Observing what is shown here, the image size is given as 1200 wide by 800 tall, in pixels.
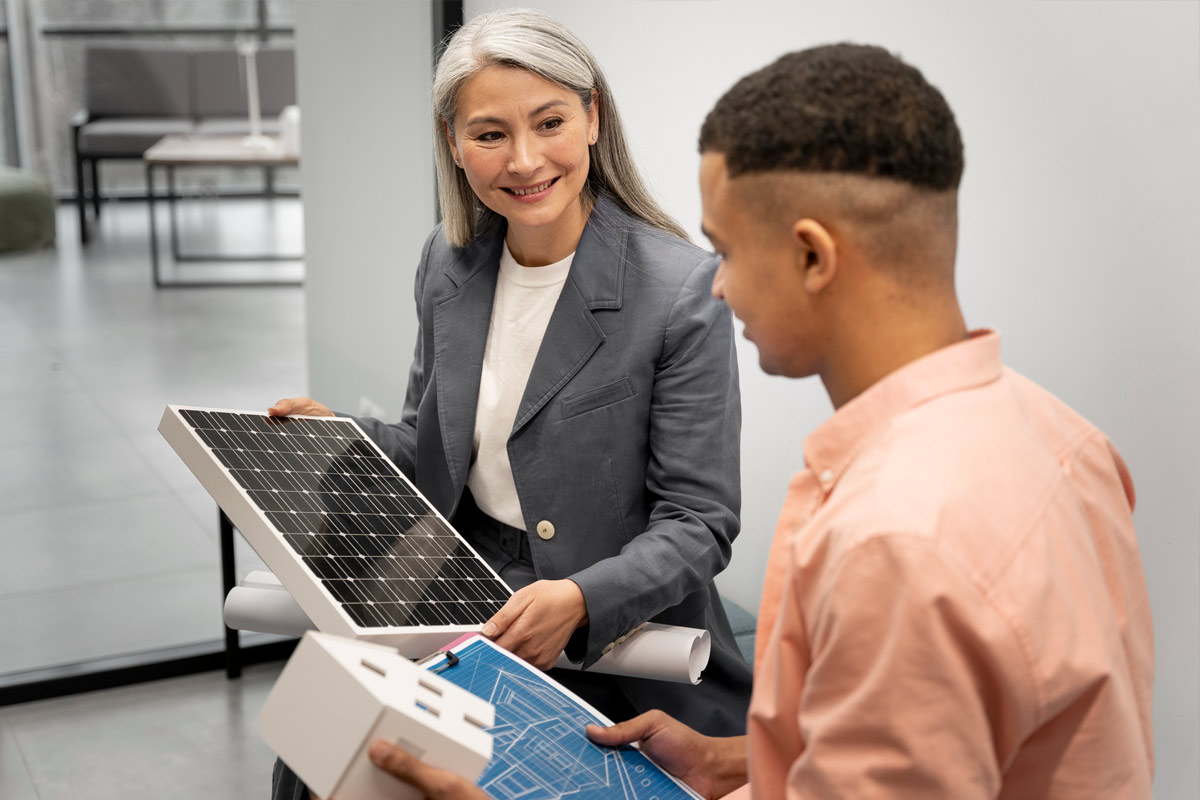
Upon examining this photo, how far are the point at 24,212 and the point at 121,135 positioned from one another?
3.28m

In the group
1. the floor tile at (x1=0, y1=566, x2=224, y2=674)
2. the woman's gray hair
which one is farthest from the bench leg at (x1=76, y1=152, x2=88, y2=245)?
the woman's gray hair

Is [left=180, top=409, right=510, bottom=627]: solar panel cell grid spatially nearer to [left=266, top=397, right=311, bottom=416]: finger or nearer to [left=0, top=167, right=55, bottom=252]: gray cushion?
[left=266, top=397, right=311, bottom=416]: finger

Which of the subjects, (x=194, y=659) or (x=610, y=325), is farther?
(x=194, y=659)

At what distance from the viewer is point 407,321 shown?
3.30m

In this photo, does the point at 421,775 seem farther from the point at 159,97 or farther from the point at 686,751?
the point at 159,97

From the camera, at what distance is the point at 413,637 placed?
132 cm

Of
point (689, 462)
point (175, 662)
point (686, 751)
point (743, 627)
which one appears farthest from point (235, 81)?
point (686, 751)

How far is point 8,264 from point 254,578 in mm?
5391

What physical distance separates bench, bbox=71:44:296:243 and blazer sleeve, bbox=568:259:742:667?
6.49 meters

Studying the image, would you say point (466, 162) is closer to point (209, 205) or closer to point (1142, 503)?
point (1142, 503)

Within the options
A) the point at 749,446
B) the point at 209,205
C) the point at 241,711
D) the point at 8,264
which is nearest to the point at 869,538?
the point at 749,446

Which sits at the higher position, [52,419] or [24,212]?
[24,212]

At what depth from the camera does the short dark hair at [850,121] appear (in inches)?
34.5

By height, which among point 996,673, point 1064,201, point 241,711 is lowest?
point 241,711
